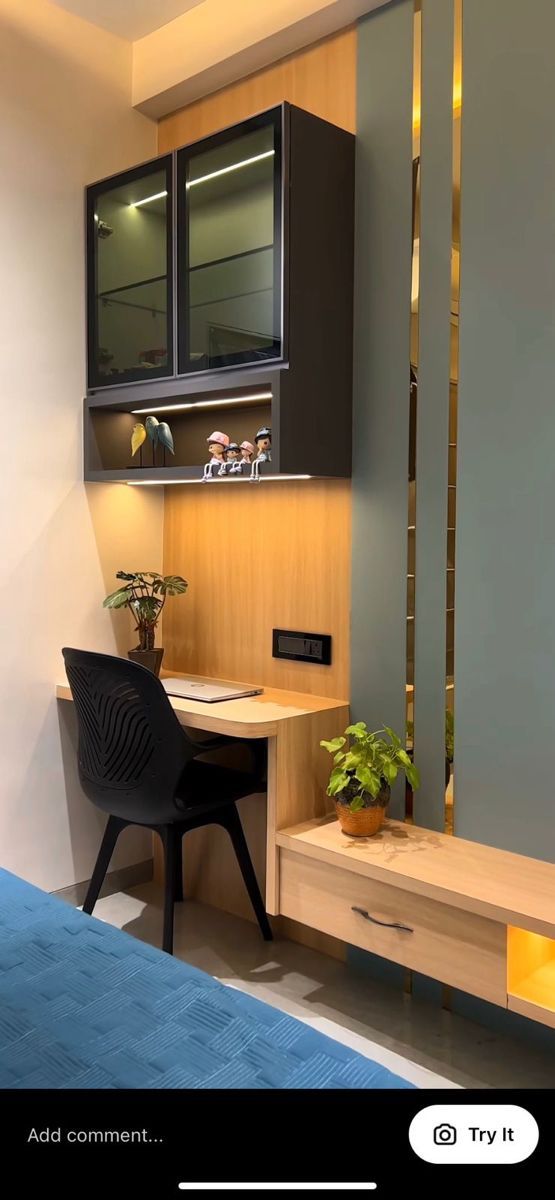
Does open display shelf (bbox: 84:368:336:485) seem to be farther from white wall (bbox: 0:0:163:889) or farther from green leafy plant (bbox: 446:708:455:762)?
green leafy plant (bbox: 446:708:455:762)

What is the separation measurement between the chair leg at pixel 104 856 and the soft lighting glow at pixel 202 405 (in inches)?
49.9

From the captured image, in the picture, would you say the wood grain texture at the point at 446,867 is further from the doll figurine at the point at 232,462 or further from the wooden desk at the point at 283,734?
the doll figurine at the point at 232,462

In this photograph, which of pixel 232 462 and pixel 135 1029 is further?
pixel 232 462

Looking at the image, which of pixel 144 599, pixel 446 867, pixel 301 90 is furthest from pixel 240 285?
pixel 446 867

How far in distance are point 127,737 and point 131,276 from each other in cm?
142

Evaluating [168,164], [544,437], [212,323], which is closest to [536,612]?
[544,437]

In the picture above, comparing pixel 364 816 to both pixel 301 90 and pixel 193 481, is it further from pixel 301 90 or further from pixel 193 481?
pixel 301 90

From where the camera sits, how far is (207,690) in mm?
2760

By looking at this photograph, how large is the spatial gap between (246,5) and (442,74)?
0.74 meters

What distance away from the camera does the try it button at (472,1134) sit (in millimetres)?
1040

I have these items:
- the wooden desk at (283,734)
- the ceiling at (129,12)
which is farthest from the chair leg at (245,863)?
the ceiling at (129,12)

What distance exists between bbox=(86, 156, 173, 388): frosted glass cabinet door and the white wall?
7 centimetres

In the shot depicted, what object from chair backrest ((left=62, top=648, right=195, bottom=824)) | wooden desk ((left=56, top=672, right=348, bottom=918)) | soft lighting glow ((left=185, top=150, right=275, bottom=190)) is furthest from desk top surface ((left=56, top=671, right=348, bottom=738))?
soft lighting glow ((left=185, top=150, right=275, bottom=190))

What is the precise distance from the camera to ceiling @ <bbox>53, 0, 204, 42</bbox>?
110 inches
